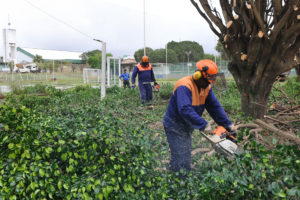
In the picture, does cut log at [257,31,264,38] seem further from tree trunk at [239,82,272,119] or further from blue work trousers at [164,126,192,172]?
blue work trousers at [164,126,192,172]

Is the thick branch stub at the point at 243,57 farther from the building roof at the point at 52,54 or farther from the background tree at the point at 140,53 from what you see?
the background tree at the point at 140,53

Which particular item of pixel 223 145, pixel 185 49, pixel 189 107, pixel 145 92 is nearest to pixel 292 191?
pixel 223 145

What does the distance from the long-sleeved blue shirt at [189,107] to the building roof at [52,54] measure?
1777 inches

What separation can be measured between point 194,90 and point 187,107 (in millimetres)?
303

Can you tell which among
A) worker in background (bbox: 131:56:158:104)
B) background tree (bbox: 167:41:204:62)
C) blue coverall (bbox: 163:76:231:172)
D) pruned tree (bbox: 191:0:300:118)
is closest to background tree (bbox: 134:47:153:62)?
background tree (bbox: 167:41:204:62)

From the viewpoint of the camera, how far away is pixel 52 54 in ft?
162

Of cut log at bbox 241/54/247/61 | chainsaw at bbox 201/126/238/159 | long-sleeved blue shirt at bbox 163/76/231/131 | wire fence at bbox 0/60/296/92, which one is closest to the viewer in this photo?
chainsaw at bbox 201/126/238/159

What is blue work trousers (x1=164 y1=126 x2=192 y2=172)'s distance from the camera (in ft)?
11.0

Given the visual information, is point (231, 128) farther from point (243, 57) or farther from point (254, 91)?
point (254, 91)

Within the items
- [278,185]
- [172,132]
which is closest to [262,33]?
[172,132]

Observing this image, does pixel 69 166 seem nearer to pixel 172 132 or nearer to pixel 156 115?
pixel 172 132

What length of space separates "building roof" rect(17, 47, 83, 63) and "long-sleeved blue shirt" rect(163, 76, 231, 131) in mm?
45136

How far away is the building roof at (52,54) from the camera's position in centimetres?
4697

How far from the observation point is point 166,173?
119 inches
